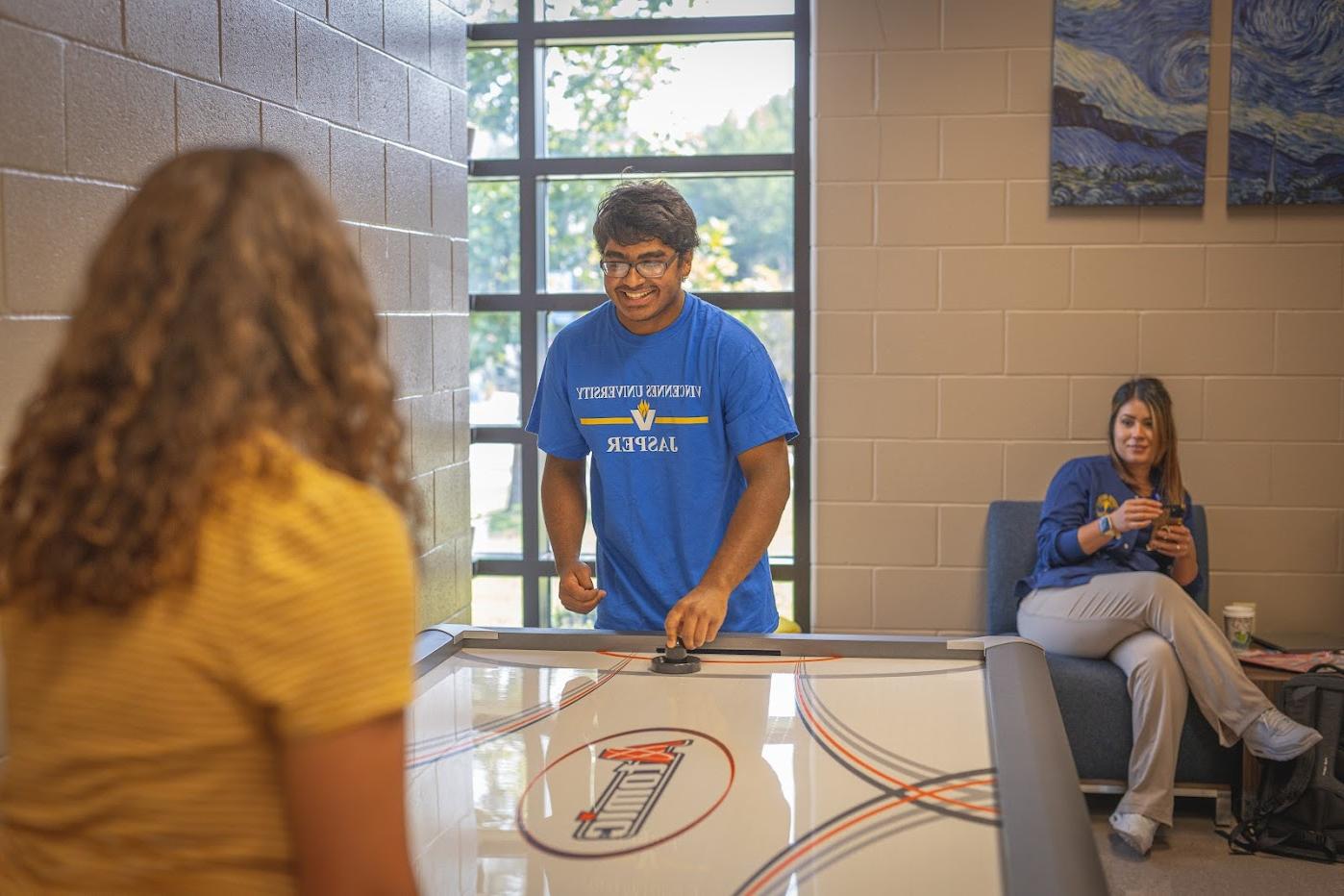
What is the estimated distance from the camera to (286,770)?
83 centimetres

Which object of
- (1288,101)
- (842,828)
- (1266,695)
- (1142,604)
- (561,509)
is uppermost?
(1288,101)

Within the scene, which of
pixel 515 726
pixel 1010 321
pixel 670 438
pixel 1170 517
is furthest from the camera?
pixel 1010 321

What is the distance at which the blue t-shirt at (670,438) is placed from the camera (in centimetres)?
249

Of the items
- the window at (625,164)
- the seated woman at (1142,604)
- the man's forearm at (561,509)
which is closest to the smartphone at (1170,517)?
the seated woman at (1142,604)

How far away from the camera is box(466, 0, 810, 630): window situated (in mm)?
4281

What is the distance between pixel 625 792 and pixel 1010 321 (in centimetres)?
285

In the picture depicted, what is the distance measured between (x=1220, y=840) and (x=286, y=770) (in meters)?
3.33

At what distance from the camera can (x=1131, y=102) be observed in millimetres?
3967

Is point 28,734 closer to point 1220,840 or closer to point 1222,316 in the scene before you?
point 1220,840

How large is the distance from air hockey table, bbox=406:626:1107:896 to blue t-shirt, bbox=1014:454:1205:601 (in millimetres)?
1604

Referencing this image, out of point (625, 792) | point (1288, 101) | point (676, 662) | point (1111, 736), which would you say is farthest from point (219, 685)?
point (1288, 101)

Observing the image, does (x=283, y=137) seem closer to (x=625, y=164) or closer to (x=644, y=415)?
(x=644, y=415)

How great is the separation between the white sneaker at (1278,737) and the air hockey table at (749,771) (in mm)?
1634

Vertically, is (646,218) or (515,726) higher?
(646,218)
